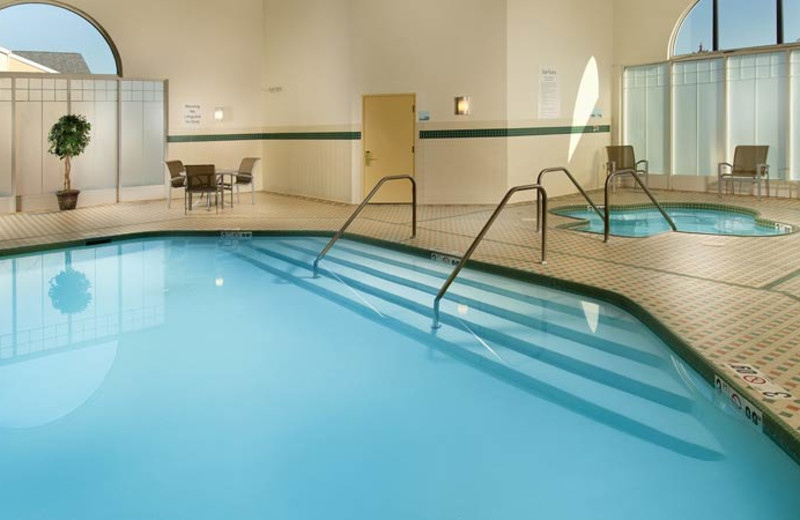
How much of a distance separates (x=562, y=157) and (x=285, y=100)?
471 centimetres

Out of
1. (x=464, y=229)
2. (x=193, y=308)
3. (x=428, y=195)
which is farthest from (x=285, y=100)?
(x=193, y=308)

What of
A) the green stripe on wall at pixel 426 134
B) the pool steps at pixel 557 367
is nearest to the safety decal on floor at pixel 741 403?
the pool steps at pixel 557 367

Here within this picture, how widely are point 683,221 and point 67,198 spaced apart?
8636 mm

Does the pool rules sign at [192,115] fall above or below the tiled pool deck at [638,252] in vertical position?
above

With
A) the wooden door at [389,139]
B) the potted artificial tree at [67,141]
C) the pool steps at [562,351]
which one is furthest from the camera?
the wooden door at [389,139]

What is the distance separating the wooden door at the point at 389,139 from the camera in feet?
32.7

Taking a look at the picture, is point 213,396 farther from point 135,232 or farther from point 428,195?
point 428,195

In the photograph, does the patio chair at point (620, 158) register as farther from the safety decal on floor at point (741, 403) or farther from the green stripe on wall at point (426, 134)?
the safety decal on floor at point (741, 403)

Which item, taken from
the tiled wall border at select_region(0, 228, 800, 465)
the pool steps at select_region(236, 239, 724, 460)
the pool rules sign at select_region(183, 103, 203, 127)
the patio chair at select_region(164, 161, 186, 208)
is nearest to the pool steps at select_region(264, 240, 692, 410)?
the pool steps at select_region(236, 239, 724, 460)

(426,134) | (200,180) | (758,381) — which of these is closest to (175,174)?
(200,180)

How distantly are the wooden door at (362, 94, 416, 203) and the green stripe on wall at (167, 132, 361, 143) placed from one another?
29cm

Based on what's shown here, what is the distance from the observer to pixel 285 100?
1136cm

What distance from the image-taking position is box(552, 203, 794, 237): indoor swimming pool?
7902 mm

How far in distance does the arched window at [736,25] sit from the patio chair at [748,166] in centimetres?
158
